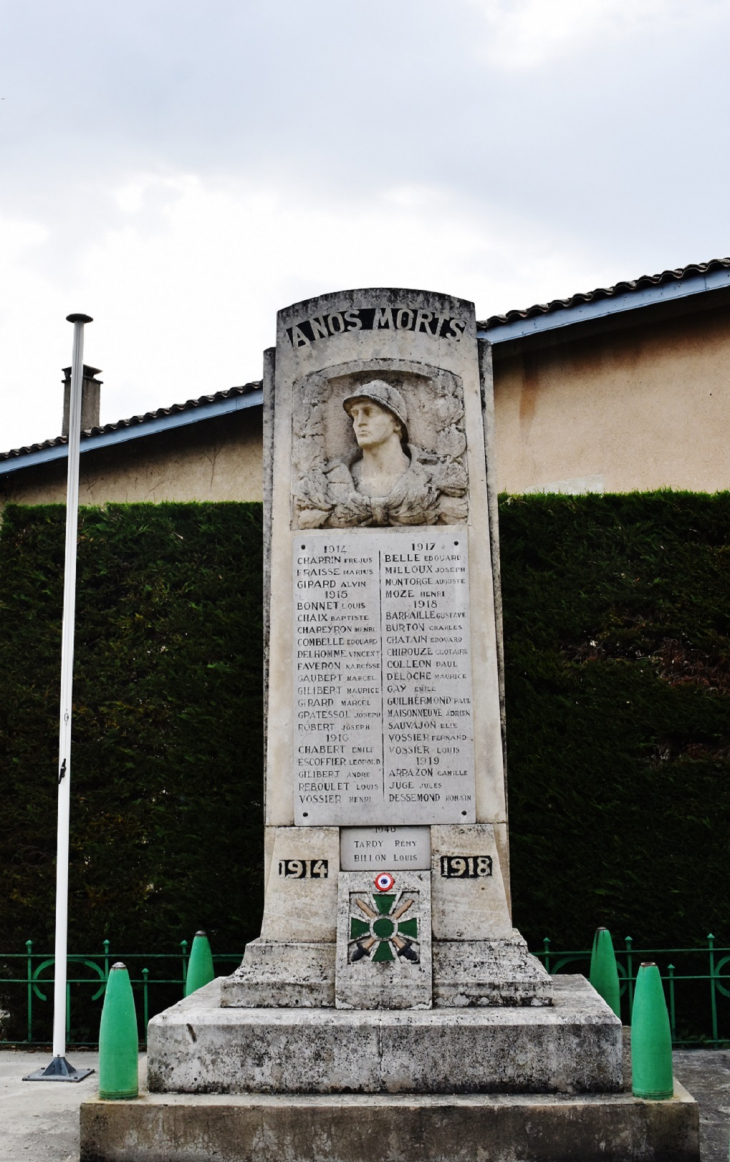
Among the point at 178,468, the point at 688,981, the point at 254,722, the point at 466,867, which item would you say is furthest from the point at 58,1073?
the point at 178,468

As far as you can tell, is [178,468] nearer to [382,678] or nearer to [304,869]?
[382,678]

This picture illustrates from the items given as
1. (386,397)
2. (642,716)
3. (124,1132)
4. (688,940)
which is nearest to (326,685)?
(386,397)

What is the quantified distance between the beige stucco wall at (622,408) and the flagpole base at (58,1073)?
7.05 m

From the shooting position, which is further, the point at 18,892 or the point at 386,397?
the point at 18,892

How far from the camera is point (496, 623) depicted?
573 cm

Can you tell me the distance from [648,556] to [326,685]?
2938mm

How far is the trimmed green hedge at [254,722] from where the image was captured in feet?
23.4

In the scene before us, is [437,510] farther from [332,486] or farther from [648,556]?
[648,556]

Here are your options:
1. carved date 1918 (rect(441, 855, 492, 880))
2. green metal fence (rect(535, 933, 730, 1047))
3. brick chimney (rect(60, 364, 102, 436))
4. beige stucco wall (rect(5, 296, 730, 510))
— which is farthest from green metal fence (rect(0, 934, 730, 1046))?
brick chimney (rect(60, 364, 102, 436))

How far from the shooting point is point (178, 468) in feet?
44.7

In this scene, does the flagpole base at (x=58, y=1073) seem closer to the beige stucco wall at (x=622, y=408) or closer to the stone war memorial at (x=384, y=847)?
the stone war memorial at (x=384, y=847)

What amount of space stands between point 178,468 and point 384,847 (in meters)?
8.92

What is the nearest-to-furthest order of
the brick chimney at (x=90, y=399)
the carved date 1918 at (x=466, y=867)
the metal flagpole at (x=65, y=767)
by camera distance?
the carved date 1918 at (x=466, y=867) → the metal flagpole at (x=65, y=767) → the brick chimney at (x=90, y=399)

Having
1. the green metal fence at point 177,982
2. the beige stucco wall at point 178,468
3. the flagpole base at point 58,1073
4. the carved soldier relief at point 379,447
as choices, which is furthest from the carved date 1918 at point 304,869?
the beige stucco wall at point 178,468
